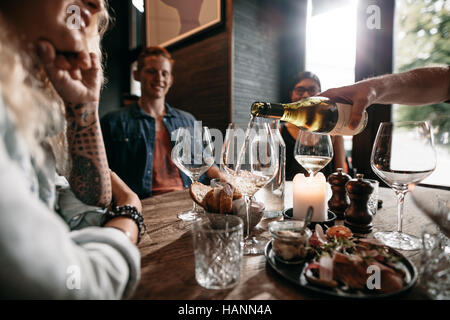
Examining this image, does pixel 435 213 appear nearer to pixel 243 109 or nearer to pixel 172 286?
pixel 172 286

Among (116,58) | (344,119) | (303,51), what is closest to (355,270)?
(344,119)

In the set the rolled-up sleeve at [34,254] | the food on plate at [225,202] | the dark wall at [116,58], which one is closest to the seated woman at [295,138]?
the food on plate at [225,202]

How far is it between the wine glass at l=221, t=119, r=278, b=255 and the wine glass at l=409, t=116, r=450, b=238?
34cm

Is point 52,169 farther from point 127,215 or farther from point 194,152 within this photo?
point 194,152

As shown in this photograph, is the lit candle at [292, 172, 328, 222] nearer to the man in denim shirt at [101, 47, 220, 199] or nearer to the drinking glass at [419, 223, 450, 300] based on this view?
the drinking glass at [419, 223, 450, 300]

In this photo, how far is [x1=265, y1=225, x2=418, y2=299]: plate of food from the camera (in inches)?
18.5

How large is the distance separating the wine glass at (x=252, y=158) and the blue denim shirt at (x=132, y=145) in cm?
127

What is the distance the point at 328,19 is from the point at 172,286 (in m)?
3.26

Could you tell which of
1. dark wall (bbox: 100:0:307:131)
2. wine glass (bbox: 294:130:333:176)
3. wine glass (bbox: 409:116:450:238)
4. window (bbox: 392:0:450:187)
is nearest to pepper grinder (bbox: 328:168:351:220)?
wine glass (bbox: 294:130:333:176)

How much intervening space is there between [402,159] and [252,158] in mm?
445

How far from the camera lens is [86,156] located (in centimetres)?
79

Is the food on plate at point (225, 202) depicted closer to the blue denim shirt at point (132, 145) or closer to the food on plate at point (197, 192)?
the food on plate at point (197, 192)

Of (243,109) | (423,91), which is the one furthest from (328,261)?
(243,109)

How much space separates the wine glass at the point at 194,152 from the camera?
103 cm
